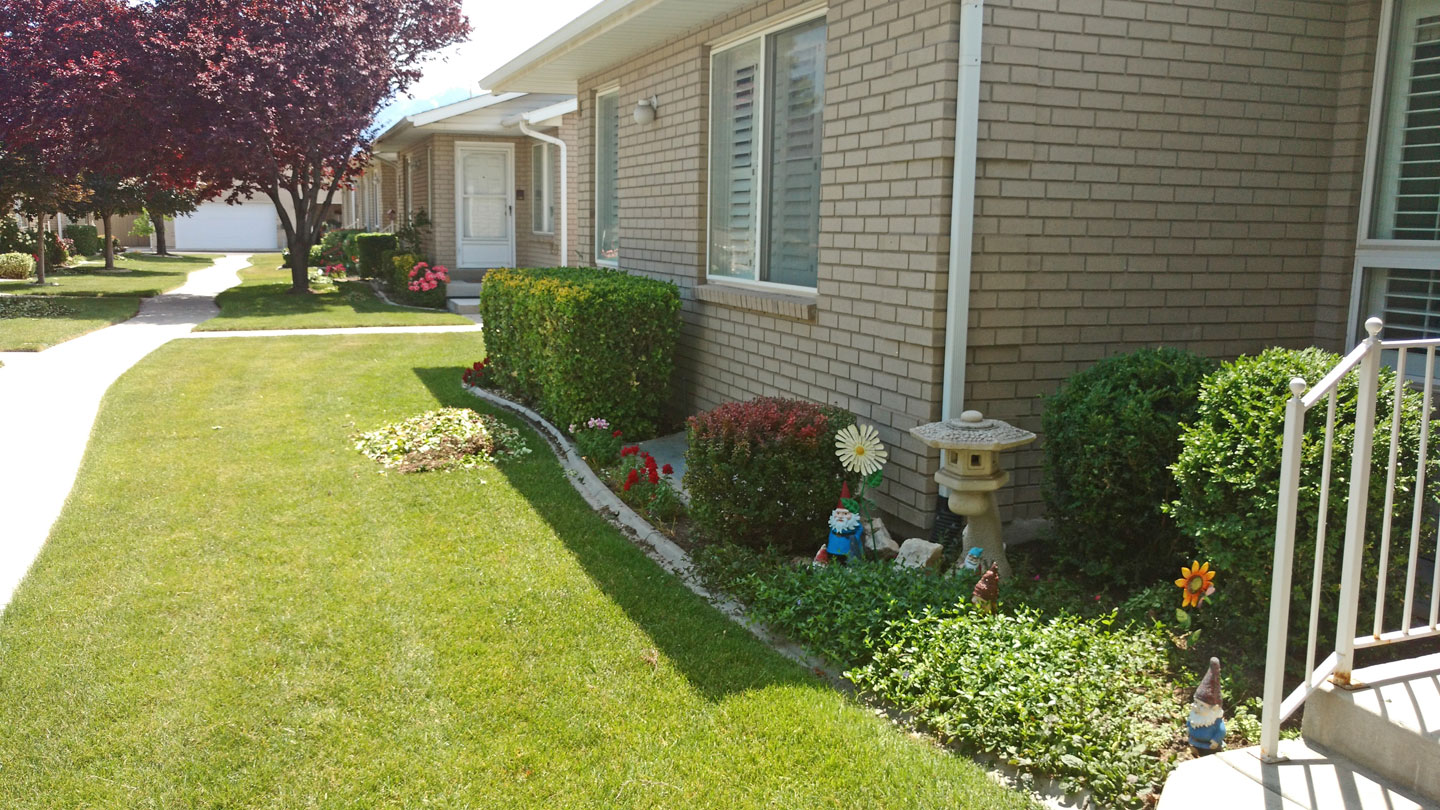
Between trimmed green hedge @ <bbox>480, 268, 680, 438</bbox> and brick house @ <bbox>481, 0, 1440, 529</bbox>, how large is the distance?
1.51 meters

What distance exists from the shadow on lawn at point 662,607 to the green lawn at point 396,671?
0.02 meters

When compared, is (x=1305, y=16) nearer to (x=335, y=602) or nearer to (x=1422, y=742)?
(x=1422, y=742)

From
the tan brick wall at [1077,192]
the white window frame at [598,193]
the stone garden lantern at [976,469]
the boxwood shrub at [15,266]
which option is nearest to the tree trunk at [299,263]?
the boxwood shrub at [15,266]

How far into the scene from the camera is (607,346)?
25.3 feet

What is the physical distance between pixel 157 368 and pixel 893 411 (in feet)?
30.7

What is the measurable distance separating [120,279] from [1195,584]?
28.4m

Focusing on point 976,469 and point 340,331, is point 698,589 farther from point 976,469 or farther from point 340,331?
point 340,331

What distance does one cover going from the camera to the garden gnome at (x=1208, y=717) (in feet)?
10.8

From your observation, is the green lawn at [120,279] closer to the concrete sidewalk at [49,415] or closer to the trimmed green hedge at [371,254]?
the trimmed green hedge at [371,254]

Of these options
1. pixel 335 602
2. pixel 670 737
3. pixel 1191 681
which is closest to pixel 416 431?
pixel 335 602

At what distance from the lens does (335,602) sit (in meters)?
4.96

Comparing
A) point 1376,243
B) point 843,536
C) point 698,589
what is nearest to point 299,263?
point 698,589

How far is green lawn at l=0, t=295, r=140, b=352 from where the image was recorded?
13922 mm

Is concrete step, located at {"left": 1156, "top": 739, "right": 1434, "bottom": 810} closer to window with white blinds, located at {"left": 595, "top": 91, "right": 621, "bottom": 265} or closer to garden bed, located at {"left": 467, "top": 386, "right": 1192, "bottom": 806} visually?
garden bed, located at {"left": 467, "top": 386, "right": 1192, "bottom": 806}
